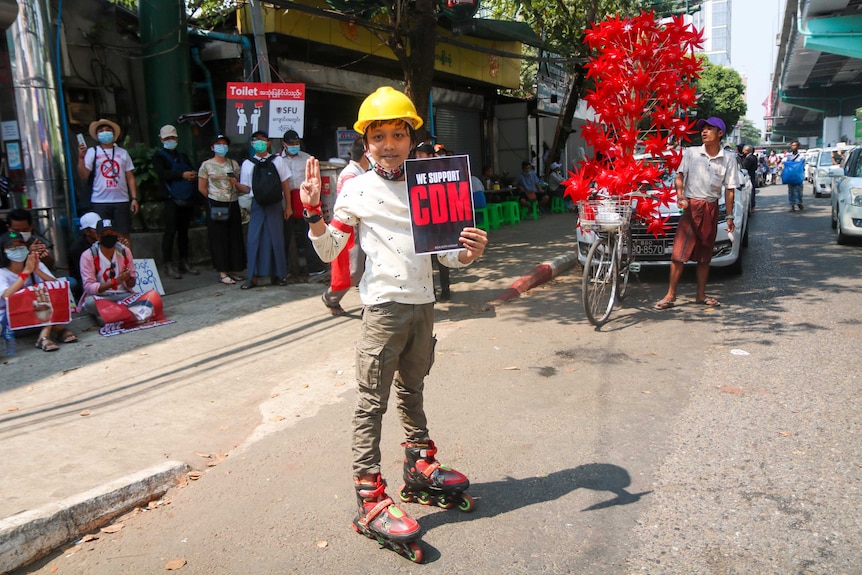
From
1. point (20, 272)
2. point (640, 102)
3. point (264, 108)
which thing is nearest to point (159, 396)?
point (20, 272)

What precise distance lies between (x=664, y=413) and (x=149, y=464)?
3282 mm

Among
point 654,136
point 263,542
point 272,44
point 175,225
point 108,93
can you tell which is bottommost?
point 263,542

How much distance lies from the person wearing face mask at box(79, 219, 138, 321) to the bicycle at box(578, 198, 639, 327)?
15.5ft

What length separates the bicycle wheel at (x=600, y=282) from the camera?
6.93 m

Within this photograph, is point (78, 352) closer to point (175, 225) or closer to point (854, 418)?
point (175, 225)

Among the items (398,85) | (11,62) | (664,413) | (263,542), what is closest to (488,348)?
(664,413)

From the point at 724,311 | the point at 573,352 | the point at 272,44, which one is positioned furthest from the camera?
the point at 272,44

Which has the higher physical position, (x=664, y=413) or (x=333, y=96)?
(x=333, y=96)

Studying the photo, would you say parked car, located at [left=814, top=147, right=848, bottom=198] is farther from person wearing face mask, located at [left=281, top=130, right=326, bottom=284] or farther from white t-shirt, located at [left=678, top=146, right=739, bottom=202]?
person wearing face mask, located at [left=281, top=130, right=326, bottom=284]

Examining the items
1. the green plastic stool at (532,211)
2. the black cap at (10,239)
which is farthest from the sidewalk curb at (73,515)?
the green plastic stool at (532,211)

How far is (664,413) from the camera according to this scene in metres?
4.67

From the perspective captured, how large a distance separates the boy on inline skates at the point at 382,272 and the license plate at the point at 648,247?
6137 mm

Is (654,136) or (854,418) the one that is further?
(654,136)

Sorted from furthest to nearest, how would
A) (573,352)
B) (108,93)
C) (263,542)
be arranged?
(108,93) → (573,352) → (263,542)
